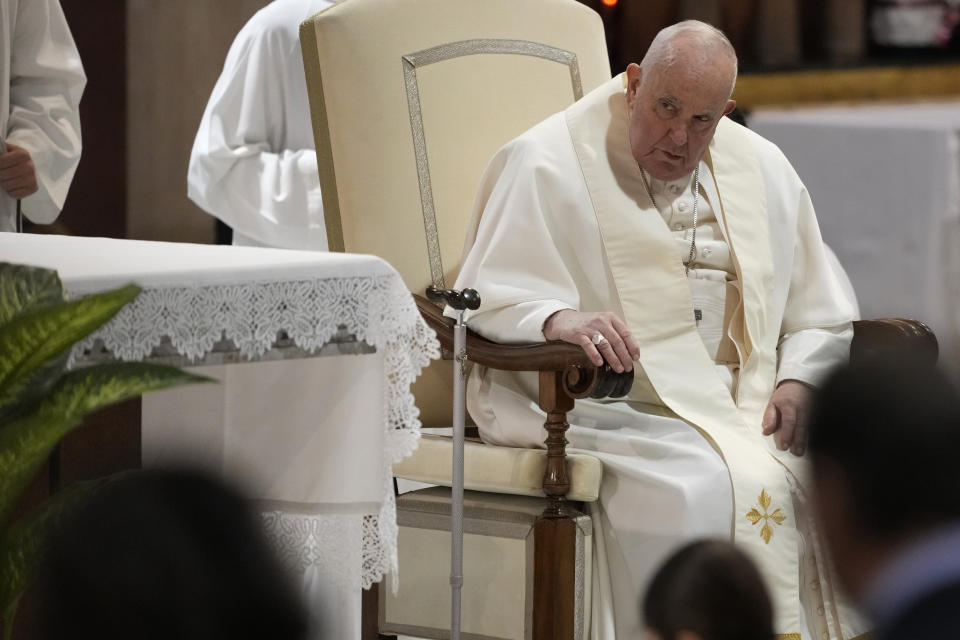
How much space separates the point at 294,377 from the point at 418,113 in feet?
4.55

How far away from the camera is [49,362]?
2.51 metres

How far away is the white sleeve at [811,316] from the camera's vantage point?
13.7 feet

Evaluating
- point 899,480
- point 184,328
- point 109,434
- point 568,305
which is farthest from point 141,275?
point 899,480

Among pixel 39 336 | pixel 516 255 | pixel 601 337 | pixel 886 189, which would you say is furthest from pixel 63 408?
pixel 886 189

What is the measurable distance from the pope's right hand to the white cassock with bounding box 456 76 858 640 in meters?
0.12

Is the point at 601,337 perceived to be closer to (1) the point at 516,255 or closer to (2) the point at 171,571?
(1) the point at 516,255

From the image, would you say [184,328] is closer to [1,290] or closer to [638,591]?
[1,290]

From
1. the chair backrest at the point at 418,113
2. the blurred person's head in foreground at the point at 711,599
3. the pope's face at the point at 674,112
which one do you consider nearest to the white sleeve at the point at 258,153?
the chair backrest at the point at 418,113

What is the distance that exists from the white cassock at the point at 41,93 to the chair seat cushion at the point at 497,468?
55.2 inches

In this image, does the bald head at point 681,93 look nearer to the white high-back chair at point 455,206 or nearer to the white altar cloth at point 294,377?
the white high-back chair at point 455,206

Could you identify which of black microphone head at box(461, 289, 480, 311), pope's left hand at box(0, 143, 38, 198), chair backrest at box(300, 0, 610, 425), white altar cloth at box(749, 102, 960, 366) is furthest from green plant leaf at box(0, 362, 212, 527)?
white altar cloth at box(749, 102, 960, 366)

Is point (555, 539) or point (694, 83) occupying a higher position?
point (694, 83)

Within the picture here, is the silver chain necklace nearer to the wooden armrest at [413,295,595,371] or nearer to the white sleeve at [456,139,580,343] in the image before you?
the white sleeve at [456,139,580,343]

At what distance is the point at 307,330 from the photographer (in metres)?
2.96
